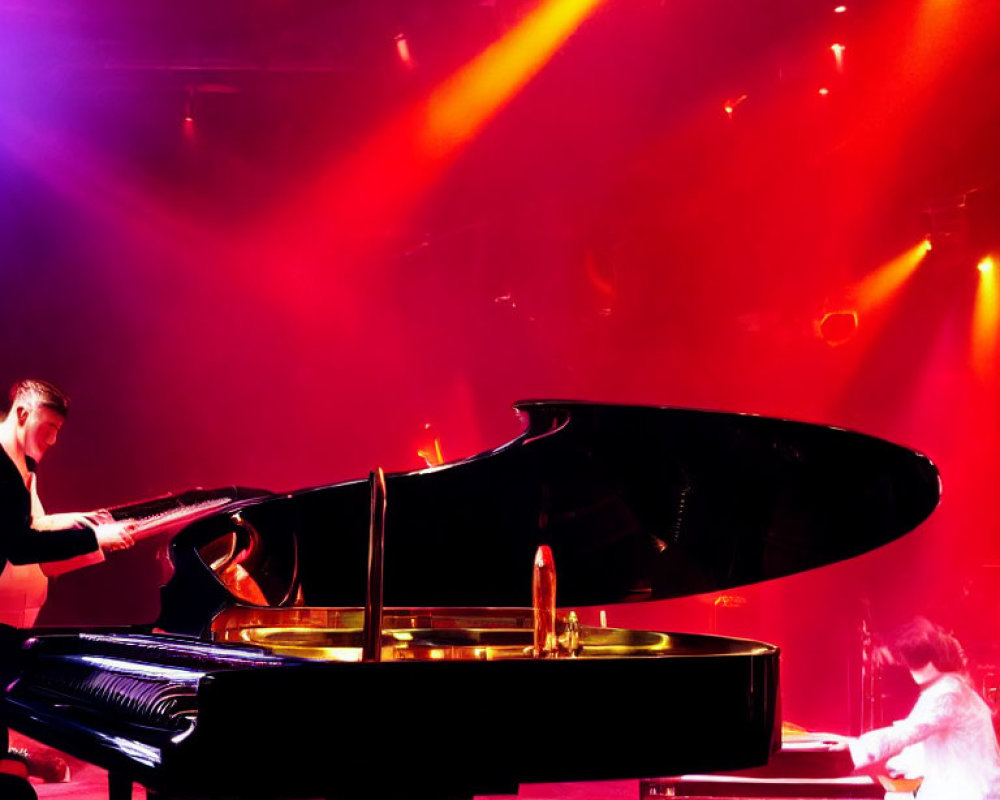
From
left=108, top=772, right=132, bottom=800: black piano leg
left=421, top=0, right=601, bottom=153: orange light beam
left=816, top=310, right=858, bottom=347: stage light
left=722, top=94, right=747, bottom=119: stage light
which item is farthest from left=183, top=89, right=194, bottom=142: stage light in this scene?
left=816, top=310, right=858, bottom=347: stage light

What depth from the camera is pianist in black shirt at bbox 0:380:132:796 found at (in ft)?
10.9

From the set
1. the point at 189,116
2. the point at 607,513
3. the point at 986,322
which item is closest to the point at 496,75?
the point at 189,116

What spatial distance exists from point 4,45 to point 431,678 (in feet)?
19.2

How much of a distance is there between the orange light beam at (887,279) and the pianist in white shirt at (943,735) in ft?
16.4

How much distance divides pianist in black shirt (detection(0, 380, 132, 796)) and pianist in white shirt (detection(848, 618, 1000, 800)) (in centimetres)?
274

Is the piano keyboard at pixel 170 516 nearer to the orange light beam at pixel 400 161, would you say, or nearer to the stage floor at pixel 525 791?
the stage floor at pixel 525 791

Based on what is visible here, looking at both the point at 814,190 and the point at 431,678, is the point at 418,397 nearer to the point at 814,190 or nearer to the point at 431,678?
the point at 814,190

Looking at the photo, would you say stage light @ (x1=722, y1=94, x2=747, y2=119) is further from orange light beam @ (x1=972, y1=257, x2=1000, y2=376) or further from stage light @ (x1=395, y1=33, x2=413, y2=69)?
orange light beam @ (x1=972, y1=257, x2=1000, y2=376)

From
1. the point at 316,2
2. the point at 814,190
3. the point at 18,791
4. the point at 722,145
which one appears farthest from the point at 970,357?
the point at 18,791

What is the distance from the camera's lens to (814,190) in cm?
786

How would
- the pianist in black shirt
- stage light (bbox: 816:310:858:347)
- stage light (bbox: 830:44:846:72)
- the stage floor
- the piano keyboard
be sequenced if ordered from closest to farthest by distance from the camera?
the pianist in black shirt, the piano keyboard, the stage floor, stage light (bbox: 830:44:846:72), stage light (bbox: 816:310:858:347)

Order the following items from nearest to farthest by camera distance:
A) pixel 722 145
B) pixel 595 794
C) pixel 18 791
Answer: pixel 18 791, pixel 595 794, pixel 722 145

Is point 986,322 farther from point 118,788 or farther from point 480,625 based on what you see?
point 118,788

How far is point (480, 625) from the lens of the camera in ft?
11.2
